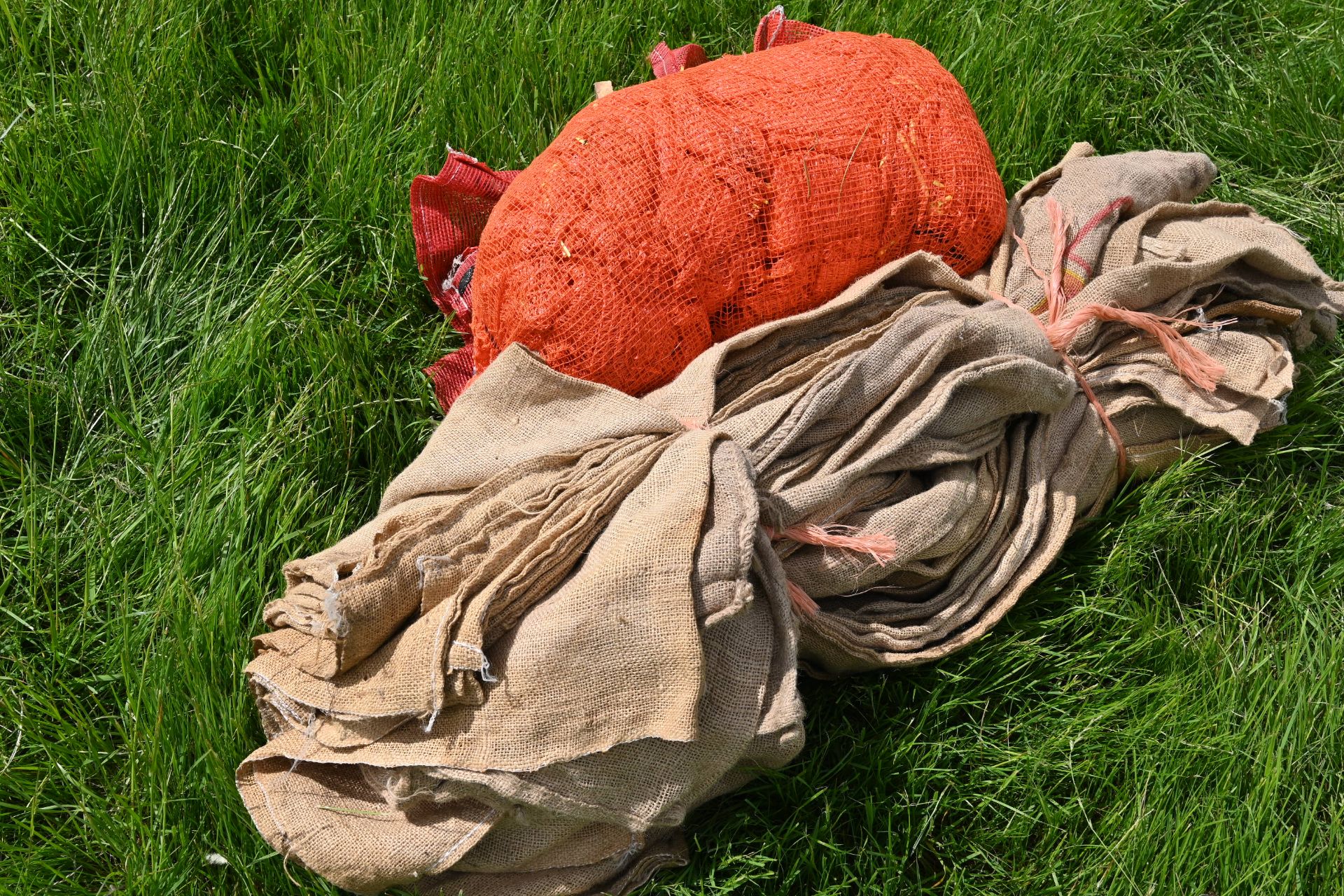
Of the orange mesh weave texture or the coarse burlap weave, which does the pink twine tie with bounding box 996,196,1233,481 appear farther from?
the orange mesh weave texture

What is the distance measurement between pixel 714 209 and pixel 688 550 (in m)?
0.77

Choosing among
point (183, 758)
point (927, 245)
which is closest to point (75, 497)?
point (183, 758)

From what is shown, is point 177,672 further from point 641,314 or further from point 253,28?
point 253,28

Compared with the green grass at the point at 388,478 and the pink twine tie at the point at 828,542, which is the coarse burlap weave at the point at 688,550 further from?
the green grass at the point at 388,478

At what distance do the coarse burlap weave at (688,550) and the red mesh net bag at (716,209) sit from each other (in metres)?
0.10

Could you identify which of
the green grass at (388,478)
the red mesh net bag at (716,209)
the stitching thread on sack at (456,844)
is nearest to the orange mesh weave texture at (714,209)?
the red mesh net bag at (716,209)

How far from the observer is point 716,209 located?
2.38m

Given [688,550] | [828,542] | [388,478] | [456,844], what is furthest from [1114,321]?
[456,844]

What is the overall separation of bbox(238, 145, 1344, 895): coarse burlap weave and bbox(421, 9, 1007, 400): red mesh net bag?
0.33ft

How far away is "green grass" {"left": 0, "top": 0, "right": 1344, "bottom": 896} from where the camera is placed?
2236 millimetres

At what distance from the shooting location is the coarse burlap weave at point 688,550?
1982 mm

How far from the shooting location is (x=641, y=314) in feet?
7.73

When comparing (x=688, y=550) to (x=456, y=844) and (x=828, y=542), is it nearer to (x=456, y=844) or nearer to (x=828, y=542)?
(x=828, y=542)

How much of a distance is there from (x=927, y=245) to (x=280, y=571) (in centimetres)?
159
